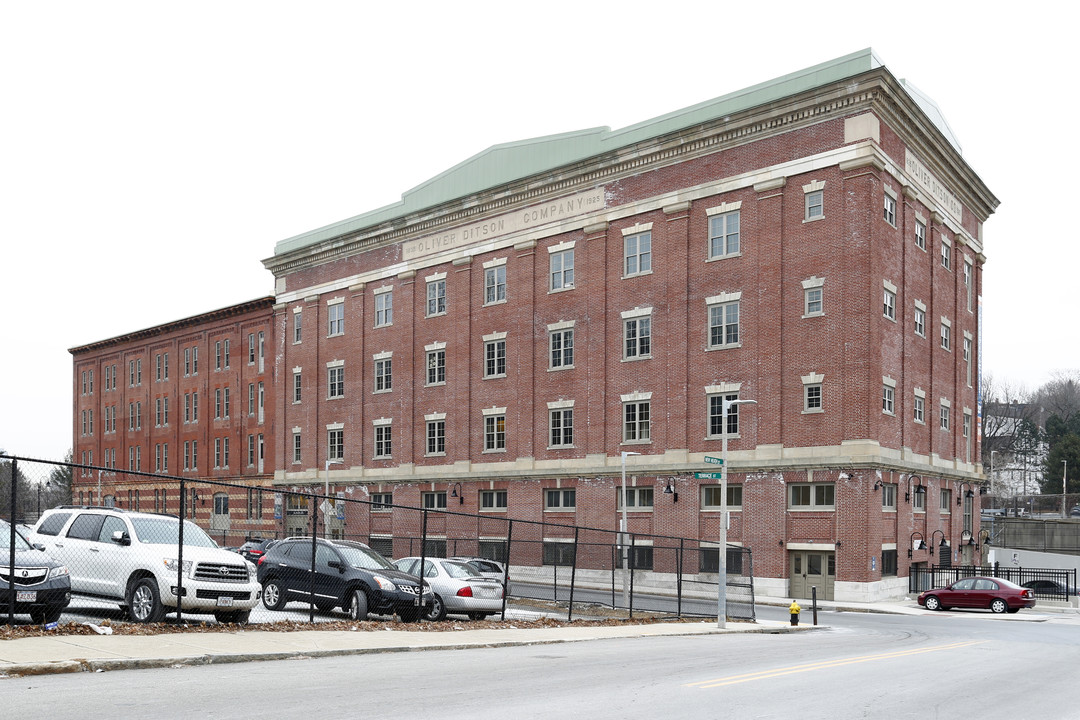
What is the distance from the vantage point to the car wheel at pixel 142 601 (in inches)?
689

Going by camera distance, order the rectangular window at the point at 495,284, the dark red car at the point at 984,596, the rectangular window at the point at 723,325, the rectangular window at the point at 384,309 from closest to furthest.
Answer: the dark red car at the point at 984,596 < the rectangular window at the point at 723,325 < the rectangular window at the point at 495,284 < the rectangular window at the point at 384,309

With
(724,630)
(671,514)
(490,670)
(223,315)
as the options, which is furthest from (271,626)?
(223,315)

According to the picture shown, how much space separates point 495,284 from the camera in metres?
56.6

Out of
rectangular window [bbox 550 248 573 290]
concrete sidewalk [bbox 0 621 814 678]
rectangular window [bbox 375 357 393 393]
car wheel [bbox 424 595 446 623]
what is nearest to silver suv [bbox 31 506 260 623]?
concrete sidewalk [bbox 0 621 814 678]

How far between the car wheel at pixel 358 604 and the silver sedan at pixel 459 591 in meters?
2.65

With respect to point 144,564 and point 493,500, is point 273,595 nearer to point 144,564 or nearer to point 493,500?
point 144,564

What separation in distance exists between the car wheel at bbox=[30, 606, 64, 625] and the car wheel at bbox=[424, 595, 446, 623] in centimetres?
985

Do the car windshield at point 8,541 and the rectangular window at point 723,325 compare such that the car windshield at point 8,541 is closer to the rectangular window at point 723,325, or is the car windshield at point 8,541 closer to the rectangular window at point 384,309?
the rectangular window at point 723,325

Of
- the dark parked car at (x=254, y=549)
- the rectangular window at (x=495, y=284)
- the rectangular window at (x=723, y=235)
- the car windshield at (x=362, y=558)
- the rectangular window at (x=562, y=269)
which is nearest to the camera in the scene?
the car windshield at (x=362, y=558)

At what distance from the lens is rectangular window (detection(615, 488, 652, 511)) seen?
48875 millimetres

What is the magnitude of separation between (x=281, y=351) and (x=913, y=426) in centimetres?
4211

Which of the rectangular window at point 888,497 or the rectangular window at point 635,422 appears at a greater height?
the rectangular window at point 635,422

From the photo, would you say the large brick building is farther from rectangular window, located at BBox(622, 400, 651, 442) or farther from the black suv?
the black suv

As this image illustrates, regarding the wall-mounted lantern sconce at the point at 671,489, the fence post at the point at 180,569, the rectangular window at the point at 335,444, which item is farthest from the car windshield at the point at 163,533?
the rectangular window at the point at 335,444
